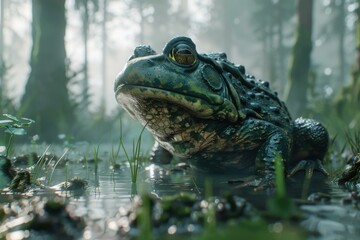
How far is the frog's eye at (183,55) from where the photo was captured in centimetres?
261

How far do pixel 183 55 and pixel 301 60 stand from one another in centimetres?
906

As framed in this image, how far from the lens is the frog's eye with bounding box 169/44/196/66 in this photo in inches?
103

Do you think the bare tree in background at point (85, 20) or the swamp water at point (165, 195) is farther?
the bare tree in background at point (85, 20)

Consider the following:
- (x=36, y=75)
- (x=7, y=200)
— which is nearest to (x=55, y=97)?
(x=36, y=75)

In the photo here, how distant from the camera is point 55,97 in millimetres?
8258

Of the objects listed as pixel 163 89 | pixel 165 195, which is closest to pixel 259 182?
pixel 165 195

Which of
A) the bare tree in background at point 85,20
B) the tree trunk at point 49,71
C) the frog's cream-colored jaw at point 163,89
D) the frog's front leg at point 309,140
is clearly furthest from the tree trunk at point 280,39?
the frog's cream-colored jaw at point 163,89

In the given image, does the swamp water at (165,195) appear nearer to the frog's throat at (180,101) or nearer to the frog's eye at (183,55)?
the frog's throat at (180,101)

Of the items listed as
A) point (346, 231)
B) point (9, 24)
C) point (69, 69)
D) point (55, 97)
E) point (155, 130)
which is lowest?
point (346, 231)

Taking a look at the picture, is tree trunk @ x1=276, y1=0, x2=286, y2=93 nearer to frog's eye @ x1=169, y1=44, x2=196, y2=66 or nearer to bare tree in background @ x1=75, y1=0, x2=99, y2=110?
bare tree in background @ x1=75, y1=0, x2=99, y2=110

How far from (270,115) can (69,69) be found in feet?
21.7

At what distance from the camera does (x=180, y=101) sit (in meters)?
2.51

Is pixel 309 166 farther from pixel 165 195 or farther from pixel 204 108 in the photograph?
pixel 165 195

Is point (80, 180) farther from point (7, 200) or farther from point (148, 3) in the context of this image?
point (148, 3)
